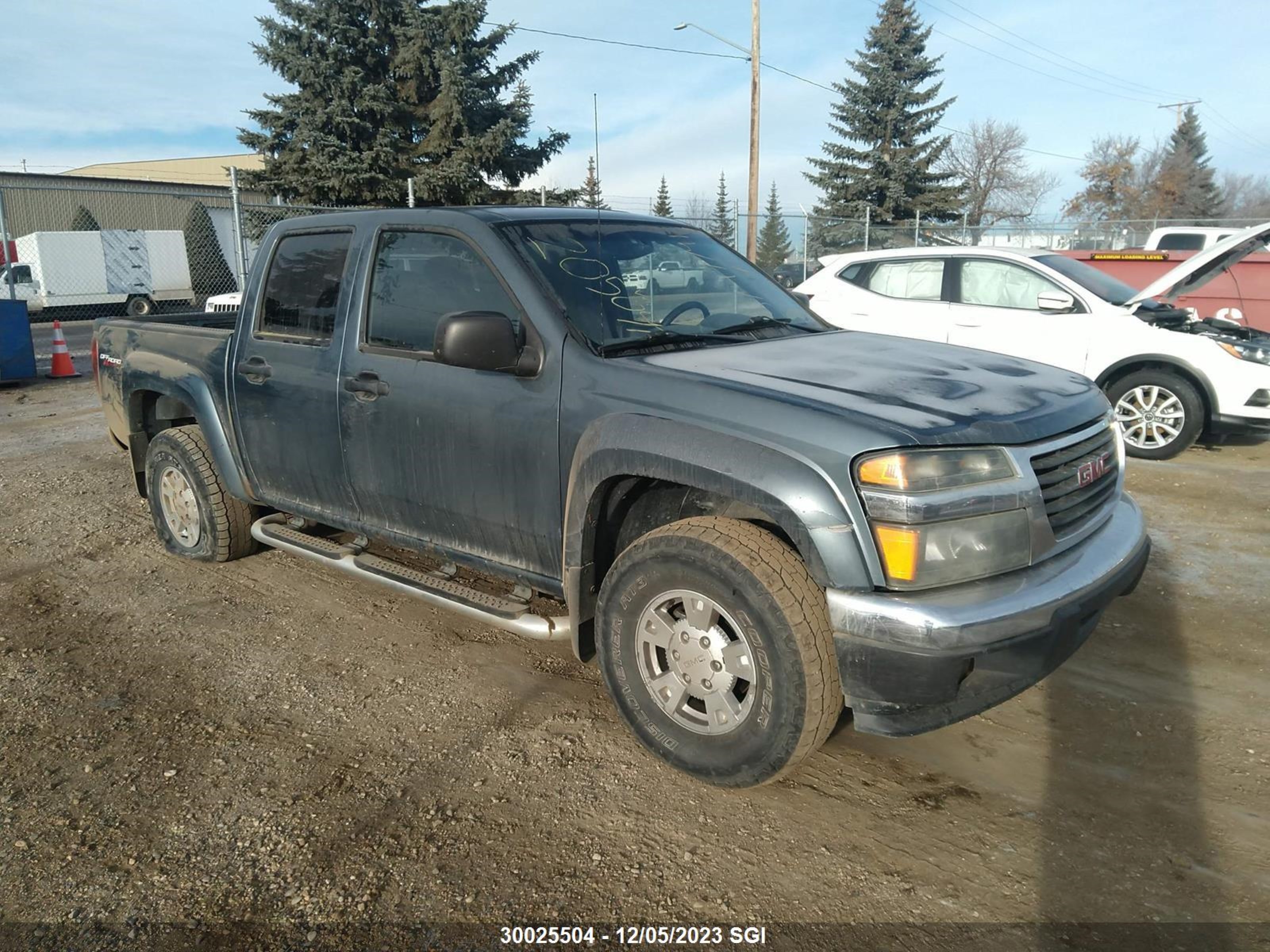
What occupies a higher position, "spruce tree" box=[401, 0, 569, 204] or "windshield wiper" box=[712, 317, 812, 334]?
"spruce tree" box=[401, 0, 569, 204]

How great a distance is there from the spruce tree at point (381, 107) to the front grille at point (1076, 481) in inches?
961

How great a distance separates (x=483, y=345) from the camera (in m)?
3.12

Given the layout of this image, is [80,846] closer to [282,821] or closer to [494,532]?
[282,821]

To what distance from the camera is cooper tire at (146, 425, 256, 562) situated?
4879 mm

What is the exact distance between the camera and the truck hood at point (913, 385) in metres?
2.67

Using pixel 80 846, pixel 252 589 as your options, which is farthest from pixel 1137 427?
pixel 80 846

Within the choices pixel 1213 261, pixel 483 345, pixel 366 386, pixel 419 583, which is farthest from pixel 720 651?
pixel 1213 261

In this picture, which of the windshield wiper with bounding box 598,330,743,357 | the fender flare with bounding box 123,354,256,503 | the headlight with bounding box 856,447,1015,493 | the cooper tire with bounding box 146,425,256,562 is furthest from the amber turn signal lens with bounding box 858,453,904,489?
the cooper tire with bounding box 146,425,256,562

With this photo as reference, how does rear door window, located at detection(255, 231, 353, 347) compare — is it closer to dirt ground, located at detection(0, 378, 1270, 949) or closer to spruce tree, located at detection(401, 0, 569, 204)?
dirt ground, located at detection(0, 378, 1270, 949)

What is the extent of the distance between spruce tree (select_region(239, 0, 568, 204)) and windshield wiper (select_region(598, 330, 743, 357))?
927 inches

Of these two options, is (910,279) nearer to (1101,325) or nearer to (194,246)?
(1101,325)

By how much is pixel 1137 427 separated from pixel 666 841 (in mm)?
6729

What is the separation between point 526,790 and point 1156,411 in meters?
6.86

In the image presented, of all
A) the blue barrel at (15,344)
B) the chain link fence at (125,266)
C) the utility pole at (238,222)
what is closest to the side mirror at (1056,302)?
the utility pole at (238,222)
